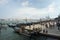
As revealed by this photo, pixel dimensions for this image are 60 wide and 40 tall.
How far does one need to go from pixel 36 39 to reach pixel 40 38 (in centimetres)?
100

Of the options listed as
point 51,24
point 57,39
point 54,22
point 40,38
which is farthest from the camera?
point 54,22

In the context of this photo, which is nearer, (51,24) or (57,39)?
(57,39)

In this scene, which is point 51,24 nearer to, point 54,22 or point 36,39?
point 54,22

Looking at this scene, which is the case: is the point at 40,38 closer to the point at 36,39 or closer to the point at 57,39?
the point at 36,39

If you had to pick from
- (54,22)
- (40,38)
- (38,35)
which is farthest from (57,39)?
(54,22)

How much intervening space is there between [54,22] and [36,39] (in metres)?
52.4

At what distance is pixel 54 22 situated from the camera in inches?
3238

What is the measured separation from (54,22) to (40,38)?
172 feet

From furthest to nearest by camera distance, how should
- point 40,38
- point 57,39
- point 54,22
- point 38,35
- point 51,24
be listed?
point 54,22
point 51,24
point 38,35
point 40,38
point 57,39

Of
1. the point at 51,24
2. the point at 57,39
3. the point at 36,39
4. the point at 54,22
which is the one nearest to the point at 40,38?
the point at 36,39

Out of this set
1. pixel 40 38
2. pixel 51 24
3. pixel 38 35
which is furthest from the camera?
pixel 51 24

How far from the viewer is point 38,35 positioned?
3384 centimetres

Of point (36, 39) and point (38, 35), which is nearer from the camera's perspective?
point (36, 39)

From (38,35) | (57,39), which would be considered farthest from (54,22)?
(57,39)
